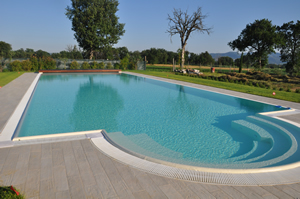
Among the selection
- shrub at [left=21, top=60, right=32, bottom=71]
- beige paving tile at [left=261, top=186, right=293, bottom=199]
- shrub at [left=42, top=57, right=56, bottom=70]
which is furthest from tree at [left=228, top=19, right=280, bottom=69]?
beige paving tile at [left=261, top=186, right=293, bottom=199]

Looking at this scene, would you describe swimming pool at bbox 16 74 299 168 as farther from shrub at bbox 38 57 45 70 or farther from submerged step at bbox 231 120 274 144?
shrub at bbox 38 57 45 70

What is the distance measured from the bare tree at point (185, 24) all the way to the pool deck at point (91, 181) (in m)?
22.2

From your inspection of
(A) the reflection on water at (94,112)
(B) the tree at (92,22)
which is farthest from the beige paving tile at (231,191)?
(B) the tree at (92,22)

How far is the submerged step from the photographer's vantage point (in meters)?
4.08

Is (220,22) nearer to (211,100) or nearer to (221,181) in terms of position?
(211,100)

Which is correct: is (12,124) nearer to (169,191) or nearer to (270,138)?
(169,191)

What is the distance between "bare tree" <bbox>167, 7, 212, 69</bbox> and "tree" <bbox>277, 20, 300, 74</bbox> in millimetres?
10795

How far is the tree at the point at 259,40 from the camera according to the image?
24.5 m

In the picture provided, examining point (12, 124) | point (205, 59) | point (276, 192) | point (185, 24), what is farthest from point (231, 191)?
point (205, 59)

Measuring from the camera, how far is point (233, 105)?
702 centimetres

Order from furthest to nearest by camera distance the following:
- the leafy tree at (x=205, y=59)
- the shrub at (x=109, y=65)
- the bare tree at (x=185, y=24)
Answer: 1. the leafy tree at (x=205, y=59)
2. the shrub at (x=109, y=65)
3. the bare tree at (x=185, y=24)

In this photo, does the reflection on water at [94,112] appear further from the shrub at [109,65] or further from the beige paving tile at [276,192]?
the shrub at [109,65]

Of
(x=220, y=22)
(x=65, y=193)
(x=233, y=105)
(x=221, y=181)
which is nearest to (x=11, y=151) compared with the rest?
(x=65, y=193)

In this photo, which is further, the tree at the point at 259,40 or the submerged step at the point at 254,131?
the tree at the point at 259,40
